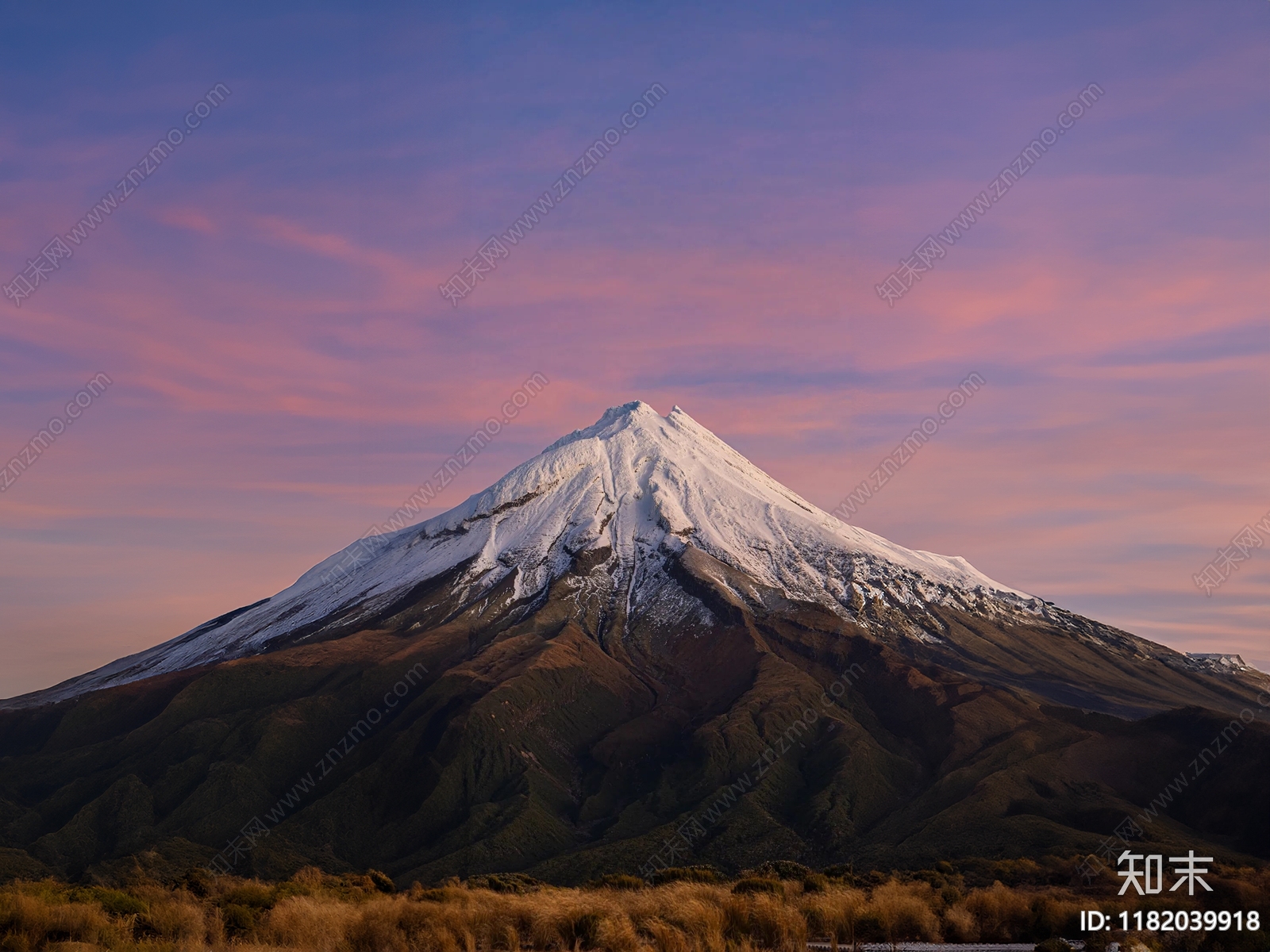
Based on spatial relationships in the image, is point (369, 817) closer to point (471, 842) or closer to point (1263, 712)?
point (471, 842)

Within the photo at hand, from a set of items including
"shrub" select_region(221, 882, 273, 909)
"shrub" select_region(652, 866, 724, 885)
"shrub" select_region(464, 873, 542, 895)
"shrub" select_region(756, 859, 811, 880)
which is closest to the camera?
"shrub" select_region(221, 882, 273, 909)

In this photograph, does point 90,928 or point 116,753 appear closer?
point 90,928

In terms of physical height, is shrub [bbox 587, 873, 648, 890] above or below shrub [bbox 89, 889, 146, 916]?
below

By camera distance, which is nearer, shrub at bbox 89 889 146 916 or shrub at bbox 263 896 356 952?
shrub at bbox 263 896 356 952

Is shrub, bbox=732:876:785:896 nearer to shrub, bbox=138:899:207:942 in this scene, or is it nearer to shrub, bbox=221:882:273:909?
shrub, bbox=221:882:273:909

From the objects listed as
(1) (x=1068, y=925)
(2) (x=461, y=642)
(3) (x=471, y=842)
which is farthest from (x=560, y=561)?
(1) (x=1068, y=925)

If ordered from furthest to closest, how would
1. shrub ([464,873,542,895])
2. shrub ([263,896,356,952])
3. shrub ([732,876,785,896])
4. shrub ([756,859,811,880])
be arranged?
1. shrub ([756,859,811,880])
2. shrub ([464,873,542,895])
3. shrub ([732,876,785,896])
4. shrub ([263,896,356,952])

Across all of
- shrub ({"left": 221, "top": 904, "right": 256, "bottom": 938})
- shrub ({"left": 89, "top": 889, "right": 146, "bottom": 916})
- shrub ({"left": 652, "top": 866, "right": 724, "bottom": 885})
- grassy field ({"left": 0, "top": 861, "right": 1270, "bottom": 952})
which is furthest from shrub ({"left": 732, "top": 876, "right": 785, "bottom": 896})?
shrub ({"left": 89, "top": 889, "right": 146, "bottom": 916})

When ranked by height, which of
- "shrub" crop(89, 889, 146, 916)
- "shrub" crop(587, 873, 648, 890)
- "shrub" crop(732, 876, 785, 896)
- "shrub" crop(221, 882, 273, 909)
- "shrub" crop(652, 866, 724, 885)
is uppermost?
"shrub" crop(89, 889, 146, 916)
